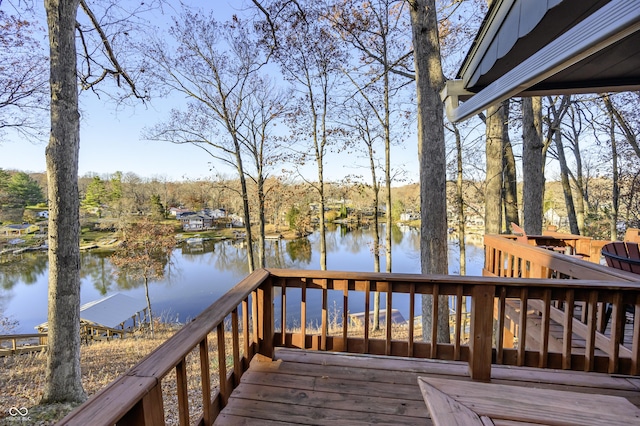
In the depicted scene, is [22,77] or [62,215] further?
[22,77]

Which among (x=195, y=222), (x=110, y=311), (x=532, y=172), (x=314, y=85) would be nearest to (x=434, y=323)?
(x=532, y=172)

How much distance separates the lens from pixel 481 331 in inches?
76.7

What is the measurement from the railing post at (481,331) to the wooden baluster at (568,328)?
50cm

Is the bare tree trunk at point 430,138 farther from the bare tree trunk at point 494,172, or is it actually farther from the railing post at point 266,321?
the bare tree trunk at point 494,172

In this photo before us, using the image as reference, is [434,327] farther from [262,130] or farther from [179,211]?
[179,211]

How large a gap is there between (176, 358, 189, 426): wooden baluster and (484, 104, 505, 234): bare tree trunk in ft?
23.7

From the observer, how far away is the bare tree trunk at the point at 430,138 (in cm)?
378

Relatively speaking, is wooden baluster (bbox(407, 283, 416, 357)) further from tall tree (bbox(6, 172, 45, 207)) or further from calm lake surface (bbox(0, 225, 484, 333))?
tall tree (bbox(6, 172, 45, 207))

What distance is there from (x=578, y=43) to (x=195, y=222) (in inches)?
1182

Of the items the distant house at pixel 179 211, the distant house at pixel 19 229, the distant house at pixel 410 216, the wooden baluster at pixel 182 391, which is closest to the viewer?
the wooden baluster at pixel 182 391

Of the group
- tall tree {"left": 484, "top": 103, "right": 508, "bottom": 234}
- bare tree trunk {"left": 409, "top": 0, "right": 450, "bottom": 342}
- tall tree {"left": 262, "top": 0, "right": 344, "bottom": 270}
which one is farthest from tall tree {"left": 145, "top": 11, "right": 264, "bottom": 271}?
tall tree {"left": 484, "top": 103, "right": 508, "bottom": 234}

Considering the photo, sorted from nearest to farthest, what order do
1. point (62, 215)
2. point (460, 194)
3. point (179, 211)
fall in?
point (62, 215) → point (460, 194) → point (179, 211)

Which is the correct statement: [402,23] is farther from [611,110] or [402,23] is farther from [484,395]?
[484,395]

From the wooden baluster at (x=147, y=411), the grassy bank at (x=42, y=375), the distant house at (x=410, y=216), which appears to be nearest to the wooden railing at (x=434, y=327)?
the wooden baluster at (x=147, y=411)
